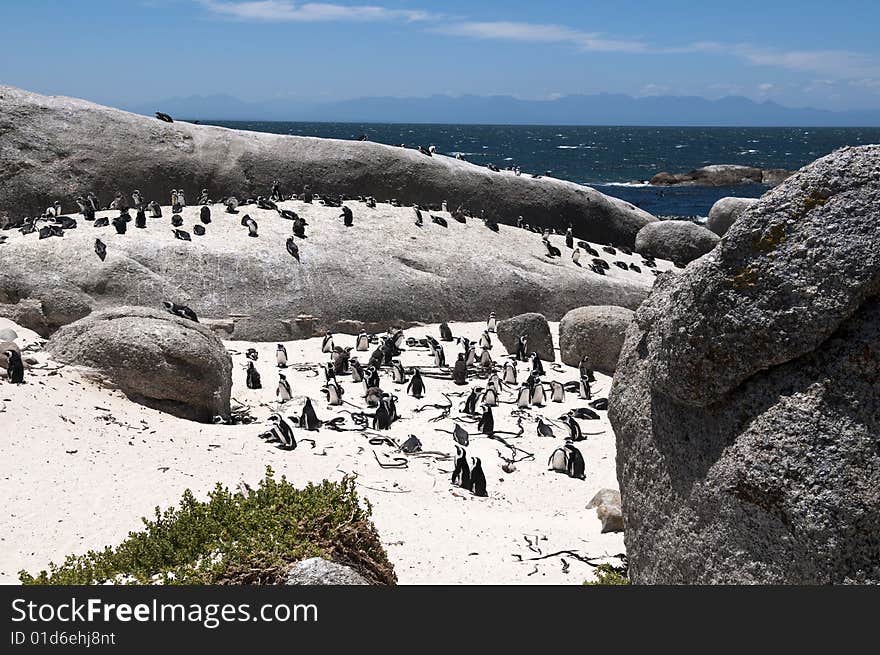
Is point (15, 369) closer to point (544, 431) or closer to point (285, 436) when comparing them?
point (285, 436)

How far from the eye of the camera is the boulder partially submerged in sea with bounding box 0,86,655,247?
70.3 feet

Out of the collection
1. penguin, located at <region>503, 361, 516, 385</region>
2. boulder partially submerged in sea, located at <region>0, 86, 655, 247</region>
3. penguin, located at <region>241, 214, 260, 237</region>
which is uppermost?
boulder partially submerged in sea, located at <region>0, 86, 655, 247</region>

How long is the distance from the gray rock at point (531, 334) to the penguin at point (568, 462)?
617cm

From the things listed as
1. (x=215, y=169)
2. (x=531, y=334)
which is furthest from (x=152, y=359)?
(x=215, y=169)

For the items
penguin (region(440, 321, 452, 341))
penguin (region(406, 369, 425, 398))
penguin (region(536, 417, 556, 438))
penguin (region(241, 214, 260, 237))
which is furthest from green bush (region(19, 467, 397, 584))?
penguin (region(241, 214, 260, 237))

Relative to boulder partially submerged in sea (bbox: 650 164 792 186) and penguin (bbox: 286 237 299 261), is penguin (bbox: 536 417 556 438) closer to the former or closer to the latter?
penguin (bbox: 286 237 299 261)

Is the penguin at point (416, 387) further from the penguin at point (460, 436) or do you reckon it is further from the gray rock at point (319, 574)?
the gray rock at point (319, 574)

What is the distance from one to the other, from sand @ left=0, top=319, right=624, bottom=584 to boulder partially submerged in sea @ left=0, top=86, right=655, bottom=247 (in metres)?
9.94

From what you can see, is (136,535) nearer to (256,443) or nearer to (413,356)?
(256,443)

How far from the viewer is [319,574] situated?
4.67 metres

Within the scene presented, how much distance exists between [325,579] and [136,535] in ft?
7.58

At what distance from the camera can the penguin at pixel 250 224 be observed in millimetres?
19172

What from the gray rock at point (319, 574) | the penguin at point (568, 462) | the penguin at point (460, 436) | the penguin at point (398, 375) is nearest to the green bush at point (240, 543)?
the gray rock at point (319, 574)

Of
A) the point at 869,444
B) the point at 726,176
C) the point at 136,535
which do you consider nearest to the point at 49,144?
the point at 136,535
